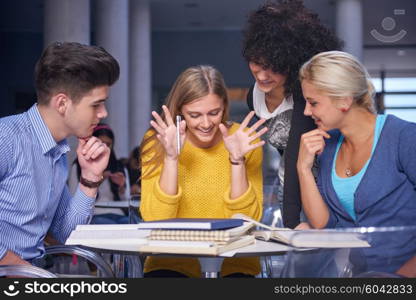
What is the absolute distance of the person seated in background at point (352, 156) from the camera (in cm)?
222

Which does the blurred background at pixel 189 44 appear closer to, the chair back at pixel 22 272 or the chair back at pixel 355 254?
the chair back at pixel 22 272

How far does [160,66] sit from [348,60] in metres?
14.8

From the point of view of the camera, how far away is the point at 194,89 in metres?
2.68

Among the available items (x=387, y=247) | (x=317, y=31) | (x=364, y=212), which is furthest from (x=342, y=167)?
(x=387, y=247)

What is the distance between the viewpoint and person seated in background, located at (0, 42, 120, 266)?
218 centimetres

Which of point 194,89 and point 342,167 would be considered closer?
point 342,167

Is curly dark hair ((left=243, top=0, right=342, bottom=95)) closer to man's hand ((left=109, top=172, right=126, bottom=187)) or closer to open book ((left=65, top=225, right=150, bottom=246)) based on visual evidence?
open book ((left=65, top=225, right=150, bottom=246))

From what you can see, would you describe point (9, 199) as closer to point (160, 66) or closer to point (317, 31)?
point (317, 31)

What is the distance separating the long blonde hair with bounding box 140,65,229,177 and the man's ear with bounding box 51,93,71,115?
0.48 metres

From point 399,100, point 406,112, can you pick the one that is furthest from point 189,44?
point 406,112

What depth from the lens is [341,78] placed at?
232 cm

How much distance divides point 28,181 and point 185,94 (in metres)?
0.75

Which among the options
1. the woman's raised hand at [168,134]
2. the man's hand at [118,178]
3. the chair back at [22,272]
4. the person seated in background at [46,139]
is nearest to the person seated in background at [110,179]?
the man's hand at [118,178]

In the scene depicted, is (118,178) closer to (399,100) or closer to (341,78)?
(341,78)
